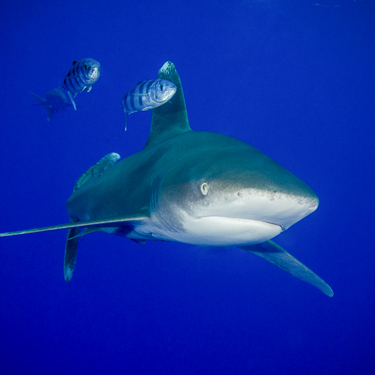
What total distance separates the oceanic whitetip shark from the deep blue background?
27.4 ft

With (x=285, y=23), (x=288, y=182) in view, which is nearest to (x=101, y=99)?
(x=285, y=23)

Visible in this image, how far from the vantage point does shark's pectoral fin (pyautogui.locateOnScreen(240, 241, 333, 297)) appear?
314 centimetres

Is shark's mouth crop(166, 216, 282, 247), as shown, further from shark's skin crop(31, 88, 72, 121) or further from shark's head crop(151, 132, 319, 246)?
shark's skin crop(31, 88, 72, 121)

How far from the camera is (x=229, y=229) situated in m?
1.71

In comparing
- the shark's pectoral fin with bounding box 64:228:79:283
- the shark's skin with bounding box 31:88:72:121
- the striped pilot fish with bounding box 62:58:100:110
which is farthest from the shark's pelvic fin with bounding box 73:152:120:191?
the shark's skin with bounding box 31:88:72:121

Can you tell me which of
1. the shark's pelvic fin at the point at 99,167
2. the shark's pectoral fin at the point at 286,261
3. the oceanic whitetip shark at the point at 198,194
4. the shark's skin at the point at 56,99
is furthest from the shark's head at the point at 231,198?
the shark's skin at the point at 56,99

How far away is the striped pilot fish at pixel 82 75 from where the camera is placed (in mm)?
3529

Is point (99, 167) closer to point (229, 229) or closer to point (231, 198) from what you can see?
point (229, 229)

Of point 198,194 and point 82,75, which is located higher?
point 82,75

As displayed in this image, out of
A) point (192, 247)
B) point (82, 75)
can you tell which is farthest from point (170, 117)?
point (192, 247)

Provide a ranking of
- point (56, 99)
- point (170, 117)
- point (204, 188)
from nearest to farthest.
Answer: point (204, 188) → point (170, 117) → point (56, 99)

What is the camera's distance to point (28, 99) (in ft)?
44.6

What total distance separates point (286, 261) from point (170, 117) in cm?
235

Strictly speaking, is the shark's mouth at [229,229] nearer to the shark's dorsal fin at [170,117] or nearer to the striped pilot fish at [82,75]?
the shark's dorsal fin at [170,117]
